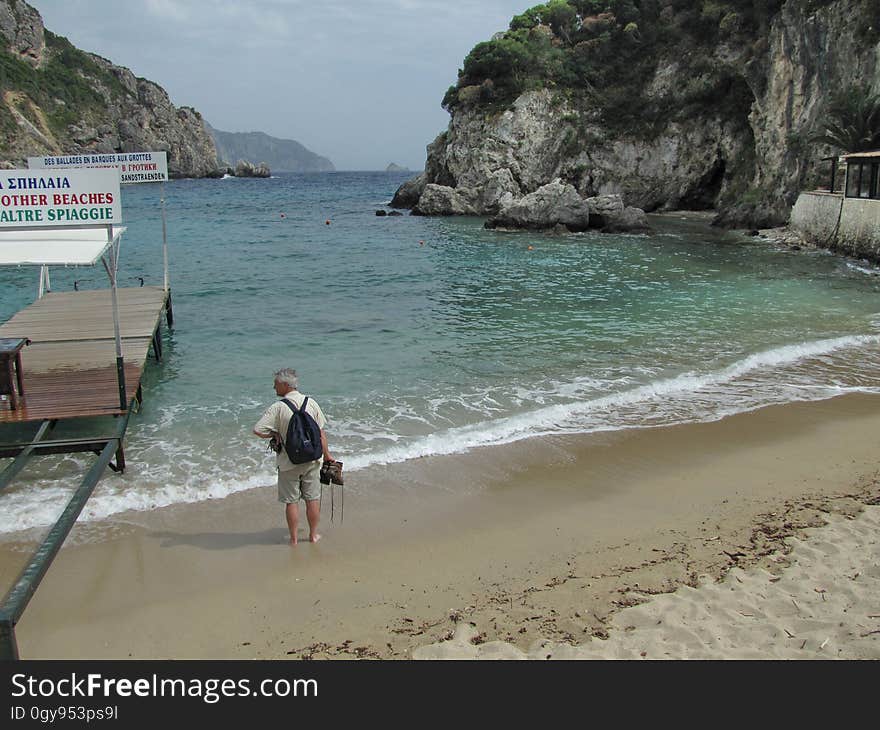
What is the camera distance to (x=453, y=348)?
15.0m

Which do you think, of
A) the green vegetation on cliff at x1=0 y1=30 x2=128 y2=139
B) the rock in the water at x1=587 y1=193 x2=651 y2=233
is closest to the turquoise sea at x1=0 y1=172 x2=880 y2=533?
the rock in the water at x1=587 y1=193 x2=651 y2=233

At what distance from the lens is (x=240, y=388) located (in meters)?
12.2

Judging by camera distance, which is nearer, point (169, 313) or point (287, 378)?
point (287, 378)

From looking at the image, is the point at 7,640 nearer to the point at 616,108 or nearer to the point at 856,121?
the point at 856,121

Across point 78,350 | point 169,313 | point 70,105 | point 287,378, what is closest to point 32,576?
point 287,378

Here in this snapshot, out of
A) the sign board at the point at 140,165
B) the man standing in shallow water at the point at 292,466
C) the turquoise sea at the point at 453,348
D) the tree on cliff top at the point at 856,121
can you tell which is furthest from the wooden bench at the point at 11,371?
the tree on cliff top at the point at 856,121

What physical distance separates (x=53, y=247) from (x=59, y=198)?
219 cm

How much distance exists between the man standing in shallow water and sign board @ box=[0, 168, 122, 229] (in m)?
3.09

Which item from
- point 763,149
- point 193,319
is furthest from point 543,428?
point 763,149

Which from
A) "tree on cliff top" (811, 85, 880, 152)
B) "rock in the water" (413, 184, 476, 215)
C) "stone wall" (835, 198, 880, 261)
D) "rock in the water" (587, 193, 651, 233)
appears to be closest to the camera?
"stone wall" (835, 198, 880, 261)

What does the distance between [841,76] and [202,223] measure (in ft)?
129

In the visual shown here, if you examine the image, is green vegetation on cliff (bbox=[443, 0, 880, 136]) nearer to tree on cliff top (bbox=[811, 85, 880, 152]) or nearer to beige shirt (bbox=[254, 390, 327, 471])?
tree on cliff top (bbox=[811, 85, 880, 152])

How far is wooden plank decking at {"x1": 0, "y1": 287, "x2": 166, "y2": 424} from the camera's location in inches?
369

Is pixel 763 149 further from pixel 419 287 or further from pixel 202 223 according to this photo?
pixel 202 223
